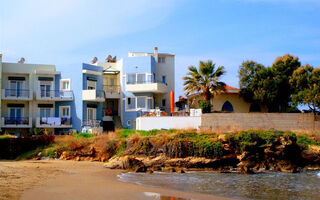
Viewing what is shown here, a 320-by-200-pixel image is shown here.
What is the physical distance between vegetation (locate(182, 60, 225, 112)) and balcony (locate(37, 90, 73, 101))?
42.2ft

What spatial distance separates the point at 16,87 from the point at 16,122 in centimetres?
407

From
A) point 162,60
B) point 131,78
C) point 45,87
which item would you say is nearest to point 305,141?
point 131,78

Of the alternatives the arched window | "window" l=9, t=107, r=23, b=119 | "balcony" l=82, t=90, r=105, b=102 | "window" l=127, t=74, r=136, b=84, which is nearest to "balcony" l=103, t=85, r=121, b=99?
"window" l=127, t=74, r=136, b=84

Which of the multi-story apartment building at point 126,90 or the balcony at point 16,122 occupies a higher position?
the multi-story apartment building at point 126,90

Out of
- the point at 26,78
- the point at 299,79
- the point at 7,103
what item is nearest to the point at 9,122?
the point at 7,103

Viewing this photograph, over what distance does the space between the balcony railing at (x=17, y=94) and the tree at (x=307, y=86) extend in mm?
26892

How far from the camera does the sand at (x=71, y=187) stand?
14656 millimetres

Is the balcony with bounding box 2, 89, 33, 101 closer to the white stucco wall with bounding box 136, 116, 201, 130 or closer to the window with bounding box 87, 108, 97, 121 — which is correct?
the window with bounding box 87, 108, 97, 121

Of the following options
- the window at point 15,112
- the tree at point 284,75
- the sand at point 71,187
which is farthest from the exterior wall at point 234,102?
the sand at point 71,187

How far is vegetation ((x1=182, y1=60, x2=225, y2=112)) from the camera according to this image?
38188mm

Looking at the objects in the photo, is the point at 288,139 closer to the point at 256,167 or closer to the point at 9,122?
the point at 256,167

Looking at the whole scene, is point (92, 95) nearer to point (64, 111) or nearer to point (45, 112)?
point (64, 111)

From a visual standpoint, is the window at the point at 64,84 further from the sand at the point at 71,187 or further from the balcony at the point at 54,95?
the sand at the point at 71,187

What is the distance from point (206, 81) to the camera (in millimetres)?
38344
